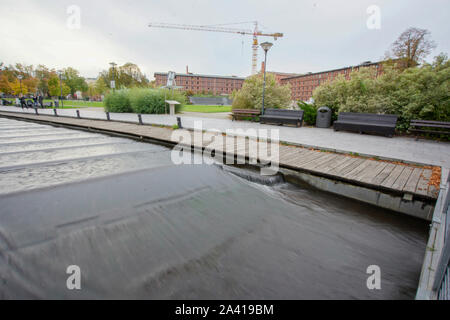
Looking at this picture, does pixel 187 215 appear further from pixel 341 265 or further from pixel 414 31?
pixel 414 31

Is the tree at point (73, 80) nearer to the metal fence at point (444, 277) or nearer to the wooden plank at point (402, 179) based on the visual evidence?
the wooden plank at point (402, 179)

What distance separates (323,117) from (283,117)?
1.71 meters

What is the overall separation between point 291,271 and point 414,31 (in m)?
29.2

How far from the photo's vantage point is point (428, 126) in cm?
702

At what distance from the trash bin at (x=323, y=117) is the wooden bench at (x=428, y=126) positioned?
287cm

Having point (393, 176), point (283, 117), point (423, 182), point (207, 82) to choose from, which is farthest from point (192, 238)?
point (207, 82)

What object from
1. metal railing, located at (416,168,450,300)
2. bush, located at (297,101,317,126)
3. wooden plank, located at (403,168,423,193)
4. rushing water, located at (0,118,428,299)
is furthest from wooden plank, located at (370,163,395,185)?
bush, located at (297,101,317,126)

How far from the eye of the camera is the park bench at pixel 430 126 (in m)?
6.76

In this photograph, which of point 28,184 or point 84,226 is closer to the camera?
point 84,226

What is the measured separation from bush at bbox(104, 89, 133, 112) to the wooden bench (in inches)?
668

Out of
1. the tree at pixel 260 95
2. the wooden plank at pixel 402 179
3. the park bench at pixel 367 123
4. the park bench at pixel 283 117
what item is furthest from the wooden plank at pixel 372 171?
the tree at pixel 260 95

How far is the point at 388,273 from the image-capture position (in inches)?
101

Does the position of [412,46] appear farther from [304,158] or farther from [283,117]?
[304,158]
